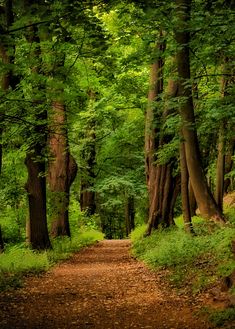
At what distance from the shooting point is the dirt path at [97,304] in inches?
272

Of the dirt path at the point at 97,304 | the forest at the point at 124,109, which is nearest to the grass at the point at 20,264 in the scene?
the forest at the point at 124,109

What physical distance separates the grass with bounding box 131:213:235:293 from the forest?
4 centimetres

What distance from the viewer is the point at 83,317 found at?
735 cm

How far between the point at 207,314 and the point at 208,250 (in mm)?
4156

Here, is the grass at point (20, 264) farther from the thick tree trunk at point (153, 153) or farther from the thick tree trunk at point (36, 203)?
the thick tree trunk at point (153, 153)

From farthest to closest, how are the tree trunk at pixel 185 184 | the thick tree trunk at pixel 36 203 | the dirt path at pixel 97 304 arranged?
the thick tree trunk at pixel 36 203 < the tree trunk at pixel 185 184 < the dirt path at pixel 97 304

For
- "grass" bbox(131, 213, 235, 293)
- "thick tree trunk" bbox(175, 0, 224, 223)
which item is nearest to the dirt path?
"grass" bbox(131, 213, 235, 293)

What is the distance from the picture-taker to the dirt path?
22.7ft

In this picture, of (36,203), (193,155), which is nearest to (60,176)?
(36,203)

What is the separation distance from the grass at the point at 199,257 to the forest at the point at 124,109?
0.04 meters

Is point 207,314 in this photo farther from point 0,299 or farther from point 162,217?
point 162,217

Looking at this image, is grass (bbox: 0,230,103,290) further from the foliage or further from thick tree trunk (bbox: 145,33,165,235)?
the foliage

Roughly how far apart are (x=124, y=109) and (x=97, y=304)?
20453 mm

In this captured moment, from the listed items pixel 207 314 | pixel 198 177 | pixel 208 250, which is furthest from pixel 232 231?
pixel 207 314
